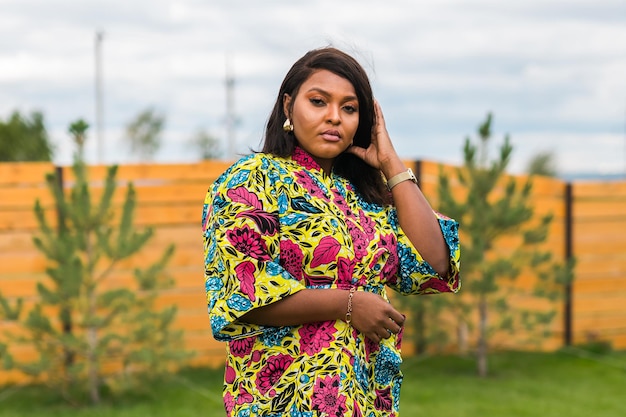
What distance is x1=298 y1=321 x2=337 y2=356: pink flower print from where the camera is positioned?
2004 millimetres

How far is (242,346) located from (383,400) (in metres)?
0.39

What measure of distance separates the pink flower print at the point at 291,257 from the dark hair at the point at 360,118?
0.25 meters

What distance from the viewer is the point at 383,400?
7.09 feet

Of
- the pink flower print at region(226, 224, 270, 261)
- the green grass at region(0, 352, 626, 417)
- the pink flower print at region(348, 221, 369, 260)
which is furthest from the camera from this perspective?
the green grass at region(0, 352, 626, 417)

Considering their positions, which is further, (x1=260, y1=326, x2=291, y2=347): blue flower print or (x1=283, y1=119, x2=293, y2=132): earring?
(x1=283, y1=119, x2=293, y2=132): earring

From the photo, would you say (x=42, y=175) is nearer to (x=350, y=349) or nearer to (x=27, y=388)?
(x=27, y=388)

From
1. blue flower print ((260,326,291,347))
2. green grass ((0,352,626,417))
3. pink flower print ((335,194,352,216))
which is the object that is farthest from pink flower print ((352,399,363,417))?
green grass ((0,352,626,417))

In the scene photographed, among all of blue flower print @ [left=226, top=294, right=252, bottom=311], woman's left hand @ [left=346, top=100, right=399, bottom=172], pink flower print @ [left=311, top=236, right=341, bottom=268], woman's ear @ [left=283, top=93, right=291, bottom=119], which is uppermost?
woman's ear @ [left=283, top=93, right=291, bottom=119]

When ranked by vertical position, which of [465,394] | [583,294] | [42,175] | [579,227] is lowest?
[465,394]

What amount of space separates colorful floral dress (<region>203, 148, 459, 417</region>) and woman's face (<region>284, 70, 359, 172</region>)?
0.07 metres

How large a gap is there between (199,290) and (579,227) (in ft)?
11.5

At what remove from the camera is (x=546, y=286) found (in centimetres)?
709

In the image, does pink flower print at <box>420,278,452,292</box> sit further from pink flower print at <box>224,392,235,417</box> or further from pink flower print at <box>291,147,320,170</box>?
pink flower print at <box>224,392,235,417</box>

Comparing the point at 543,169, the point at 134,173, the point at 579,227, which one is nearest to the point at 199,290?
the point at 134,173
